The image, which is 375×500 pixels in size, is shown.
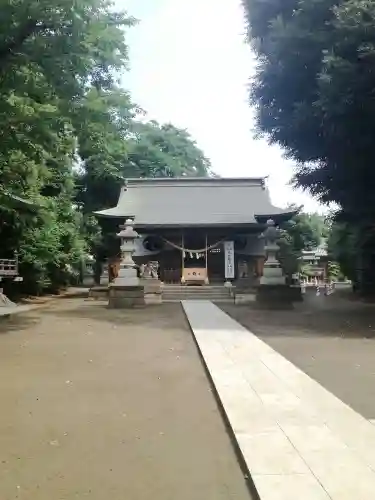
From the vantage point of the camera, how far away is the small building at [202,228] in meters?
26.0

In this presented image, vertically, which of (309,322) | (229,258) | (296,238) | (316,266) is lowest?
(309,322)

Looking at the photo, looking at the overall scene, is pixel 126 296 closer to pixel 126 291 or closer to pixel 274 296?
pixel 126 291

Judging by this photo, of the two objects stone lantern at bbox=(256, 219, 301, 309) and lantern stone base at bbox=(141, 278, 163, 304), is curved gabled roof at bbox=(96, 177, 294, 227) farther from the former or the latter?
stone lantern at bbox=(256, 219, 301, 309)

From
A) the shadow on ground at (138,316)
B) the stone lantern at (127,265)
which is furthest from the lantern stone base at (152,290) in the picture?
the shadow on ground at (138,316)

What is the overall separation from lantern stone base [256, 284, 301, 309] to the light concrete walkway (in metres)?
10.3

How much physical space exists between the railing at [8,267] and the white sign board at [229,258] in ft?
36.0

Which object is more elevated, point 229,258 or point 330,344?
point 229,258

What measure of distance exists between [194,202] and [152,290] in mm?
8981

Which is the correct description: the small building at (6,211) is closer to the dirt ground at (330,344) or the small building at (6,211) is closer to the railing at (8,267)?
the railing at (8,267)

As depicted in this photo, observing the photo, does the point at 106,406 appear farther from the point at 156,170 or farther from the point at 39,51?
the point at 156,170

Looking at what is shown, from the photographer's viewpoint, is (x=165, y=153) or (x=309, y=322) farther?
(x=165, y=153)

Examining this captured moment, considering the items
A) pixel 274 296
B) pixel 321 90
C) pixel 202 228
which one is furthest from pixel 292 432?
pixel 202 228

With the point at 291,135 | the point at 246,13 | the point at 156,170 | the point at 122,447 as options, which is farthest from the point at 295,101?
the point at 156,170

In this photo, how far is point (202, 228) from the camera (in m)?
26.4
